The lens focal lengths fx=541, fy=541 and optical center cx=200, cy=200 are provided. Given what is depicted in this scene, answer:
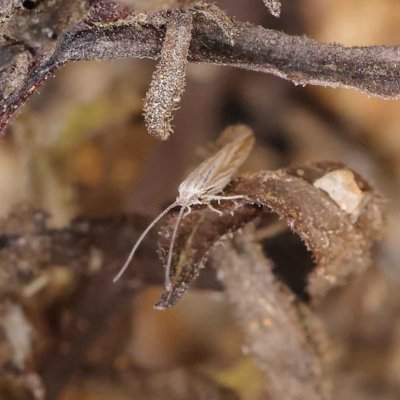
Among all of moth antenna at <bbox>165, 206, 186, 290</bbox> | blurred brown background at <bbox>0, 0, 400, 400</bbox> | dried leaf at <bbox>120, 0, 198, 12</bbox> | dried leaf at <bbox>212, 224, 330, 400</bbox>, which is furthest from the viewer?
blurred brown background at <bbox>0, 0, 400, 400</bbox>

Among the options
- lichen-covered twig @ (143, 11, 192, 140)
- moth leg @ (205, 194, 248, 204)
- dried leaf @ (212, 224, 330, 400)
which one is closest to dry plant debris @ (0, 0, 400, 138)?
lichen-covered twig @ (143, 11, 192, 140)

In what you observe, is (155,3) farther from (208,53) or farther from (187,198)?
(187,198)

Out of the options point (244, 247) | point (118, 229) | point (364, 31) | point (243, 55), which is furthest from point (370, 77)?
point (364, 31)

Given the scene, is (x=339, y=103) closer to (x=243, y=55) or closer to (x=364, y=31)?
(x=364, y=31)

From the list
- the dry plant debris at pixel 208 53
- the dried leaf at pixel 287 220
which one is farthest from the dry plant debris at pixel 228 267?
the dry plant debris at pixel 208 53

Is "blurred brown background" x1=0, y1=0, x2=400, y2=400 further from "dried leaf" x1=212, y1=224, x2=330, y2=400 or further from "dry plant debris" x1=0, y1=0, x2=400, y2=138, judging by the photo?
"dry plant debris" x1=0, y1=0, x2=400, y2=138

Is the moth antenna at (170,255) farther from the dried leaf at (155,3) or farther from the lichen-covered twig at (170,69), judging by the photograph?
the dried leaf at (155,3)

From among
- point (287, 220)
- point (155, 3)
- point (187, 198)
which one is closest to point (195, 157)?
point (187, 198)
